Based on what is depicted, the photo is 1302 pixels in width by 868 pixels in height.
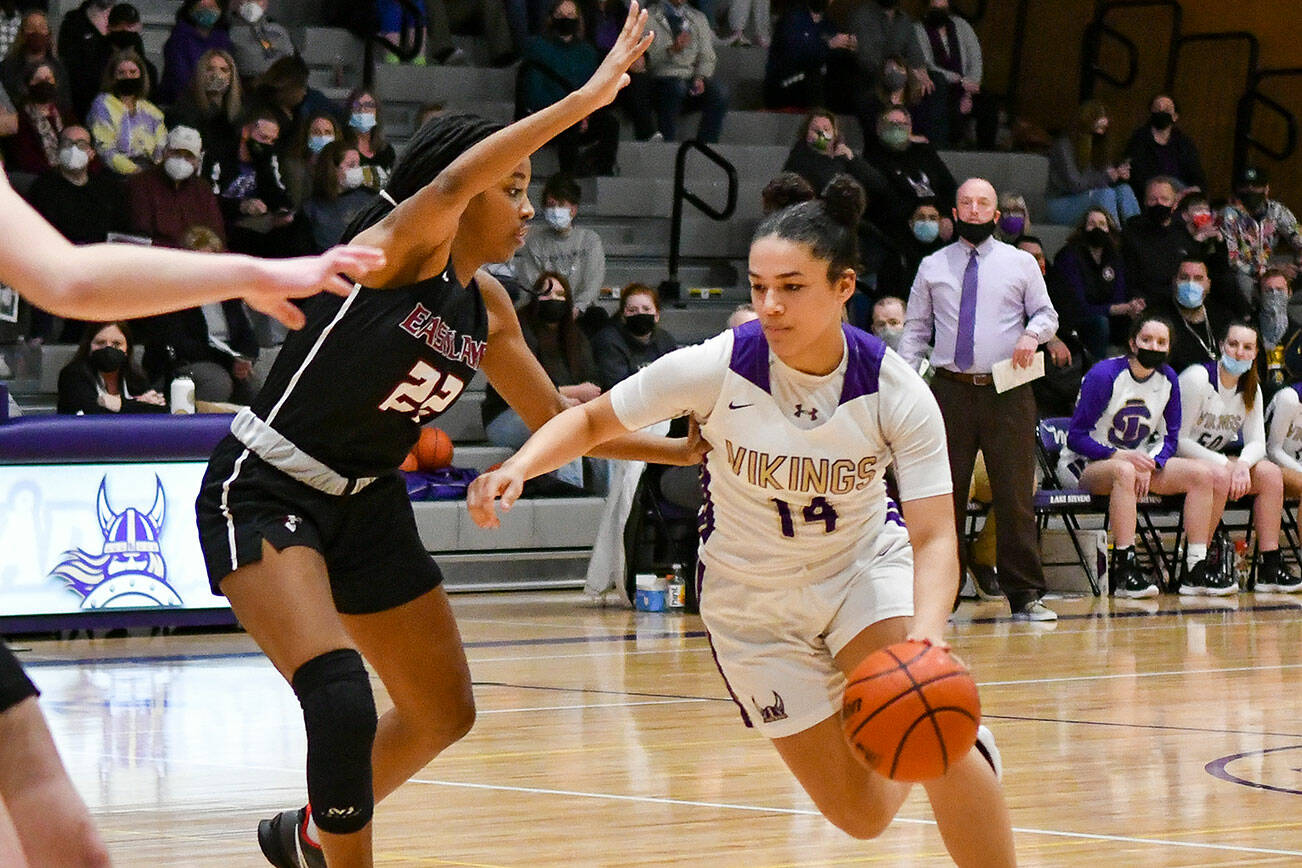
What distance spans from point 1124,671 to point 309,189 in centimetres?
657

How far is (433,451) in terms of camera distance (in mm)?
11469

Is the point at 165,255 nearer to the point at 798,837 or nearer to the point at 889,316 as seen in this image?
the point at 798,837

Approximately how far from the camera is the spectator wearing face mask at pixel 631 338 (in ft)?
39.4

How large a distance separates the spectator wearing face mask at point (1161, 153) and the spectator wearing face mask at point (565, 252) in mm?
5624

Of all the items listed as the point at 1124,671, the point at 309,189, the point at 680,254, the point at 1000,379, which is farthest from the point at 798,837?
the point at 680,254

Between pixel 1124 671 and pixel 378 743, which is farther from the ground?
pixel 378 743

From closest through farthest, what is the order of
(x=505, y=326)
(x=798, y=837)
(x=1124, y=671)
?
(x=505, y=326), (x=798, y=837), (x=1124, y=671)

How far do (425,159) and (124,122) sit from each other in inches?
341

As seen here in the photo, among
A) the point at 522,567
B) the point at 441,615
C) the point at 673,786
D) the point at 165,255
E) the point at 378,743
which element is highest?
the point at 165,255

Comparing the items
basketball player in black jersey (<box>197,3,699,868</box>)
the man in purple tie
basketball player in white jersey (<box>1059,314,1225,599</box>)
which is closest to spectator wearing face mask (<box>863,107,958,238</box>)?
basketball player in white jersey (<box>1059,314,1225,599</box>)

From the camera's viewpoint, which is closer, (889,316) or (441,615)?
(441,615)

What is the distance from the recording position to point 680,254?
15.1 m

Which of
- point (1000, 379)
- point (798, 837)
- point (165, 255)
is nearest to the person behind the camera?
point (165, 255)

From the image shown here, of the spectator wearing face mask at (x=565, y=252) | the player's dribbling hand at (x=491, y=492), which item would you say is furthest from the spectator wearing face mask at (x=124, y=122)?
the player's dribbling hand at (x=491, y=492)
